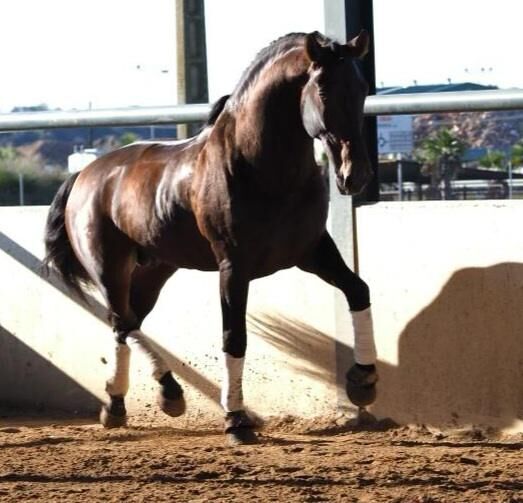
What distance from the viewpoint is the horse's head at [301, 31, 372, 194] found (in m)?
5.64

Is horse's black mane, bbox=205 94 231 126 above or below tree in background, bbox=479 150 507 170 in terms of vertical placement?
above

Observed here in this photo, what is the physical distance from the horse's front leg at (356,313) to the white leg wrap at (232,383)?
0.58m

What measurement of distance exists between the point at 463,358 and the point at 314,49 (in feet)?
5.97

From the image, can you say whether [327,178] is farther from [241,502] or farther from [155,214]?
[241,502]

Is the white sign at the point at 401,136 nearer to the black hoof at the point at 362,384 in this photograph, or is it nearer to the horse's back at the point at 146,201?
the horse's back at the point at 146,201

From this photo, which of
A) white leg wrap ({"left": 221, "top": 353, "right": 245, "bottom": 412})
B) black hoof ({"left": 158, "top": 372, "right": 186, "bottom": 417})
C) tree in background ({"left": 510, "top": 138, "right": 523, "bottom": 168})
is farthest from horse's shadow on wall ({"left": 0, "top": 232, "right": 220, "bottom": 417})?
tree in background ({"left": 510, "top": 138, "right": 523, "bottom": 168})

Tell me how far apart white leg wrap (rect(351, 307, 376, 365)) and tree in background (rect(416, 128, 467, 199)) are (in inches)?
209

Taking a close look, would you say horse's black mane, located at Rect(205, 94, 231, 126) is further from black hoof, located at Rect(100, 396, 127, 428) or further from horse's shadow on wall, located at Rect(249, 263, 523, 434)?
black hoof, located at Rect(100, 396, 127, 428)

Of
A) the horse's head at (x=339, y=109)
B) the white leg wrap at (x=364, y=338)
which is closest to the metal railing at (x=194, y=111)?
the horse's head at (x=339, y=109)

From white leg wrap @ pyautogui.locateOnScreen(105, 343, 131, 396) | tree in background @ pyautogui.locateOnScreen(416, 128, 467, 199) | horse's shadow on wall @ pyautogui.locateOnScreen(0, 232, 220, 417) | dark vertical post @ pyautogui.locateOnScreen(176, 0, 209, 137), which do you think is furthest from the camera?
tree in background @ pyautogui.locateOnScreen(416, 128, 467, 199)

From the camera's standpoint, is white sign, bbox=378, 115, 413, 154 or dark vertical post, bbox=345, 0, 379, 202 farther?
white sign, bbox=378, 115, 413, 154

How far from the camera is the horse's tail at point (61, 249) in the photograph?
7430 mm

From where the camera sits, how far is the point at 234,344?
6.21 metres

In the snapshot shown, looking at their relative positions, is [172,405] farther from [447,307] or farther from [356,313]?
[447,307]
